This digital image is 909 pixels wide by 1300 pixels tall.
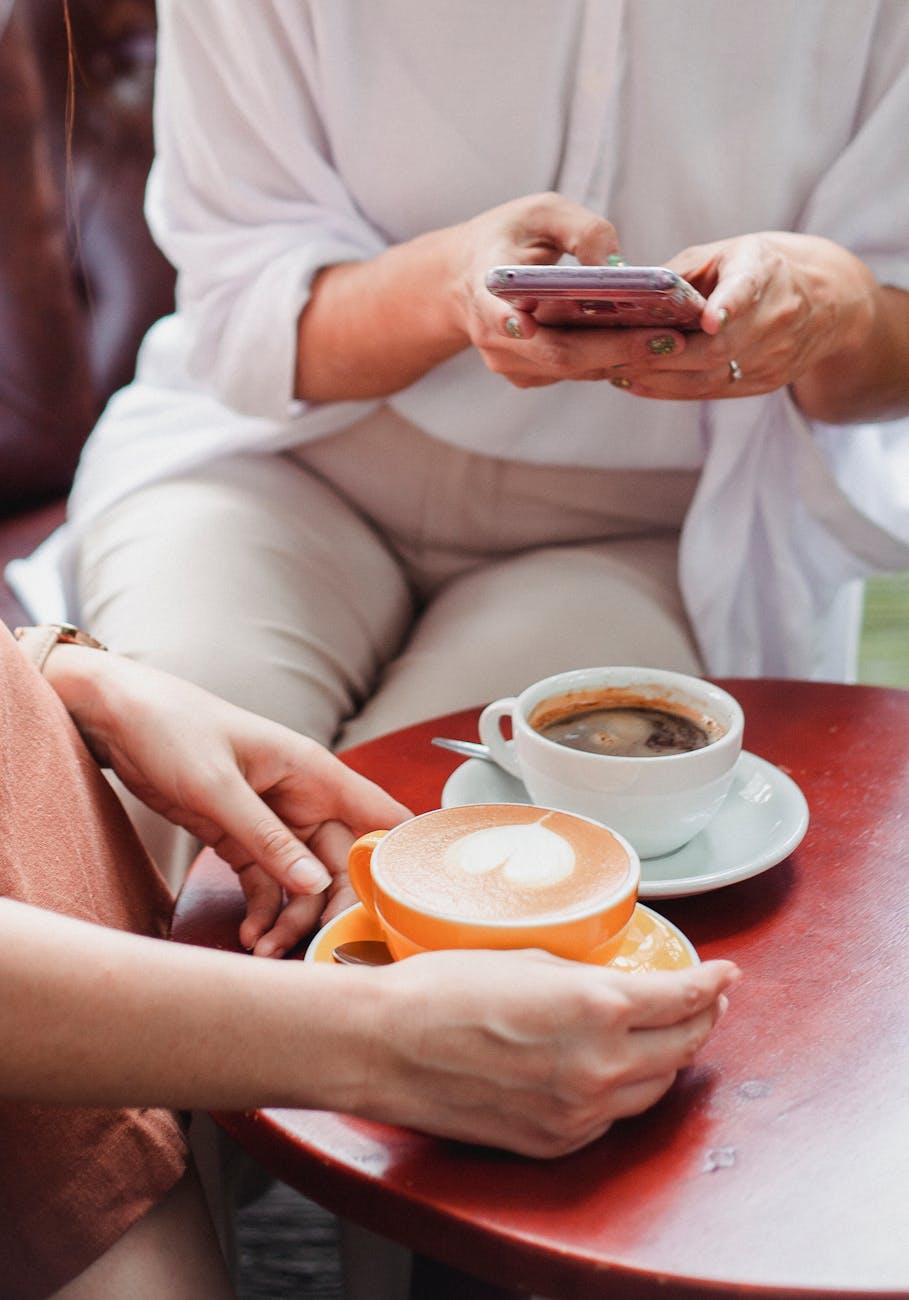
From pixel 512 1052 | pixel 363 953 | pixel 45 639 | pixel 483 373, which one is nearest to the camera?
pixel 512 1052

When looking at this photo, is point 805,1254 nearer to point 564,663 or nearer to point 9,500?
point 564,663

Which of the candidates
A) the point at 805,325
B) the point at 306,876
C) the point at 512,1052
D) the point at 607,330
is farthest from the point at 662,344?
the point at 512,1052

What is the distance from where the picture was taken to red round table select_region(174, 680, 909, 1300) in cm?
49

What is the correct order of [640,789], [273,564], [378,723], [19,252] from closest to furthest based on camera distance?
[640,789]
[378,723]
[273,564]
[19,252]

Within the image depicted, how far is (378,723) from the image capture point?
1.09m

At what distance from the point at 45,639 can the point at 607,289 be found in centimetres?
44

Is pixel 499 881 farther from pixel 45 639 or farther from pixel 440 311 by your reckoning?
pixel 440 311

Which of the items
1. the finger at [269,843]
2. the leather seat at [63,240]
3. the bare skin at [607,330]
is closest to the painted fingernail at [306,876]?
the finger at [269,843]

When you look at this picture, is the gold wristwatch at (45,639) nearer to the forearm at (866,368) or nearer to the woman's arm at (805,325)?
the woman's arm at (805,325)

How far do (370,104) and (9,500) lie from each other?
0.79m

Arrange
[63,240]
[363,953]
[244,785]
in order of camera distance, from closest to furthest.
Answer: [363,953] < [244,785] < [63,240]

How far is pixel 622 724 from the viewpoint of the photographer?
0.78 meters

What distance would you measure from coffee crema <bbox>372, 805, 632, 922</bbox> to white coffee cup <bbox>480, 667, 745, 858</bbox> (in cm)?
7

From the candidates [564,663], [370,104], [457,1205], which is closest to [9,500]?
[370,104]
